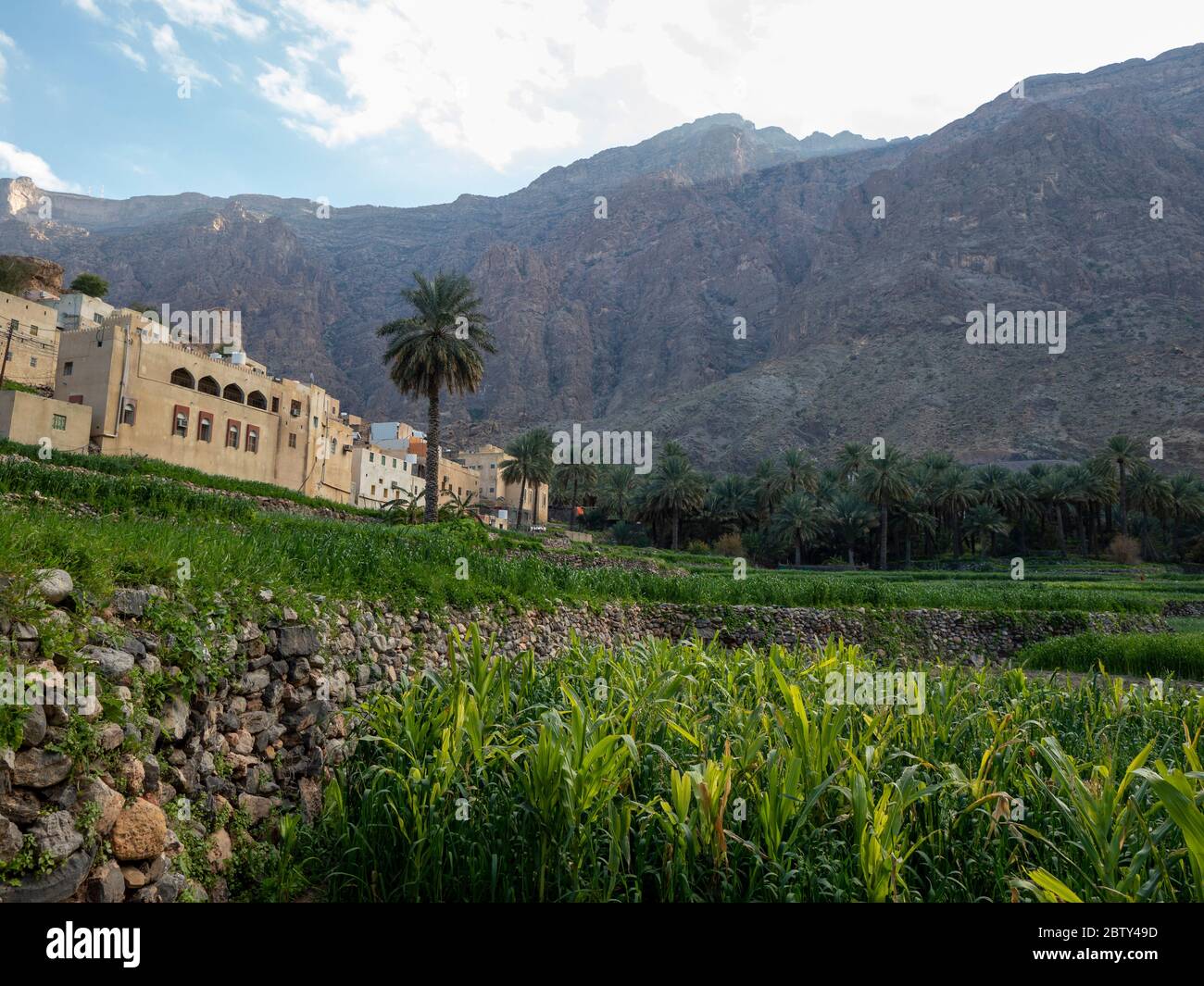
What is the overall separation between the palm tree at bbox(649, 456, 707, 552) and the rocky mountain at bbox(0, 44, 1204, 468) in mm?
35960

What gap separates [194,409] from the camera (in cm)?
3831

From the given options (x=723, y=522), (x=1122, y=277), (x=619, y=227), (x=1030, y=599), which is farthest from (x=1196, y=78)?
(x=1030, y=599)

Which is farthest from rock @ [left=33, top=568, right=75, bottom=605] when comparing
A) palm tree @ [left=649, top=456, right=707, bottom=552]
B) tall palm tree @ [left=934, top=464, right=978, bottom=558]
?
tall palm tree @ [left=934, top=464, right=978, bottom=558]

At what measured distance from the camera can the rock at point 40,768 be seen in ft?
13.2

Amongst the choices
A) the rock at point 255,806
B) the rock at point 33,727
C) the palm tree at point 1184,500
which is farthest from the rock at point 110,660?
the palm tree at point 1184,500

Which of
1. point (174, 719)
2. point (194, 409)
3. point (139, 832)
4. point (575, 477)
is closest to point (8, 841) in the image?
point (139, 832)

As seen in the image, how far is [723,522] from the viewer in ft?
231

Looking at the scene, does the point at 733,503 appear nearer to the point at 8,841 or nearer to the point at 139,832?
the point at 139,832

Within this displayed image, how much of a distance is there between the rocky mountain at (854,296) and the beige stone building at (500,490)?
28967mm

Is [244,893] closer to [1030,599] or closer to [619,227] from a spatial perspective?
[1030,599]

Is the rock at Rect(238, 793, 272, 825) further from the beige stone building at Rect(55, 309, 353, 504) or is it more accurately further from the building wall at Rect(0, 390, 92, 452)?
the beige stone building at Rect(55, 309, 353, 504)

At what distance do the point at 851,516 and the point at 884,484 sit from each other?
12.6 ft

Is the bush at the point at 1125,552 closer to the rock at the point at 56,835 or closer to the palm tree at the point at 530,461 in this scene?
the palm tree at the point at 530,461
